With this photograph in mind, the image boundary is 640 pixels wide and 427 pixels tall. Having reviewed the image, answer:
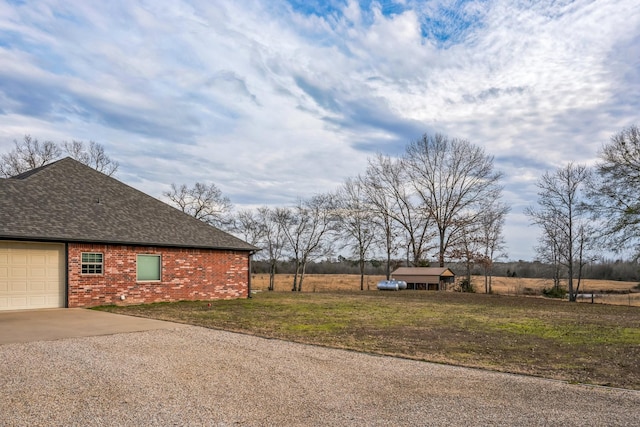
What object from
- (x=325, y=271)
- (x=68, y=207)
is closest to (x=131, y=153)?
(x=68, y=207)

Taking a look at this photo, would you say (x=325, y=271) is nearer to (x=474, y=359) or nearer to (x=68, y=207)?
(x=68, y=207)

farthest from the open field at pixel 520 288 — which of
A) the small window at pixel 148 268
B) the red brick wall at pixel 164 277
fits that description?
the small window at pixel 148 268

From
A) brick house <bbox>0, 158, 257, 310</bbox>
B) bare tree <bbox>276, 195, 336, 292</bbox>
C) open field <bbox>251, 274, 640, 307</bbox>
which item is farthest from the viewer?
bare tree <bbox>276, 195, 336, 292</bbox>

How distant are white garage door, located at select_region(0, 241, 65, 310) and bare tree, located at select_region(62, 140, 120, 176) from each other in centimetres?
2313

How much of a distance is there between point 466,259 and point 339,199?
12.4m

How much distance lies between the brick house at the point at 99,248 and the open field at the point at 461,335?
4.50ft

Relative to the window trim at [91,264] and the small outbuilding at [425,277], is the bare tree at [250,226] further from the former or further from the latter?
the window trim at [91,264]

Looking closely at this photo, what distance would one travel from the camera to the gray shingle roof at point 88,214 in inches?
595

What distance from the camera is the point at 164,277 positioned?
1825 cm

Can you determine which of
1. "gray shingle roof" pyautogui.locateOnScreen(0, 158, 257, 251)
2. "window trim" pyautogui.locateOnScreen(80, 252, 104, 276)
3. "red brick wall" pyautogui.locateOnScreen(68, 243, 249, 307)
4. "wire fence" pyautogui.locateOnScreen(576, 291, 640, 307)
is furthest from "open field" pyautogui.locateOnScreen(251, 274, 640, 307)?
"window trim" pyautogui.locateOnScreen(80, 252, 104, 276)

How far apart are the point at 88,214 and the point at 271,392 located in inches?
546

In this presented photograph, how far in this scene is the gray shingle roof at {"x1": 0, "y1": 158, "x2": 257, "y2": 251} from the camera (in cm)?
1512

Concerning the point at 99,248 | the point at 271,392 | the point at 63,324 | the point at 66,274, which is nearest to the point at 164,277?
the point at 99,248

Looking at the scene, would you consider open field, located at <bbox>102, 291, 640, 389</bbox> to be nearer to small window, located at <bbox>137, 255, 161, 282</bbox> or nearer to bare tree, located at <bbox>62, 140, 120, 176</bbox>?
small window, located at <bbox>137, 255, 161, 282</bbox>
